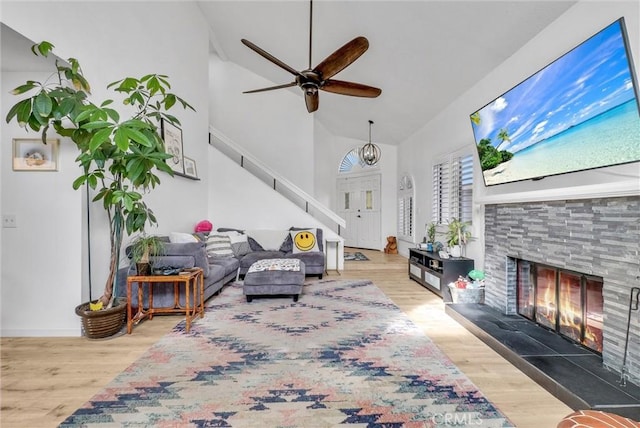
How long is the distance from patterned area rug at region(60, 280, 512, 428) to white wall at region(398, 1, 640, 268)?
57.9 inches

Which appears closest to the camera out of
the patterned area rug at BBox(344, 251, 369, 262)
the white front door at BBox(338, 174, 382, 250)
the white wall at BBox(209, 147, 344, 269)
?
the white wall at BBox(209, 147, 344, 269)

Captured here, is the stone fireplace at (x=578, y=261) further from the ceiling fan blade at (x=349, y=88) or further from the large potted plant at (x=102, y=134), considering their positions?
the large potted plant at (x=102, y=134)

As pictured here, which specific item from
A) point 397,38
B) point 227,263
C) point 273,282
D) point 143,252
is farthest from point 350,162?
point 143,252

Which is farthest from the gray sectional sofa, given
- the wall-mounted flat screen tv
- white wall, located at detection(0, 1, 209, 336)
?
the wall-mounted flat screen tv

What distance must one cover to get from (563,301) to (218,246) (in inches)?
163

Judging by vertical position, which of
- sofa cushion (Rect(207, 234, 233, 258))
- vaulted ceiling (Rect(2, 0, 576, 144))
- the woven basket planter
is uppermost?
vaulted ceiling (Rect(2, 0, 576, 144))

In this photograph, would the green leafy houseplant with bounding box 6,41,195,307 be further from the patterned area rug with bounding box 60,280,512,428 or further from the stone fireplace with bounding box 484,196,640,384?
the stone fireplace with bounding box 484,196,640,384

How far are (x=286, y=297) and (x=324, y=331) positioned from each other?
119 cm

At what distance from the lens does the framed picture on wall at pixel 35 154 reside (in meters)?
2.62

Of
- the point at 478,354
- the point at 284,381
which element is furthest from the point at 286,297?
the point at 478,354

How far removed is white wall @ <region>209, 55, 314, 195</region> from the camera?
279 inches

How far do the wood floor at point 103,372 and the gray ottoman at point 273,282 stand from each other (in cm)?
84

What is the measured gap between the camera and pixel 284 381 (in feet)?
6.27

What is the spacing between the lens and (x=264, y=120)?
7.17 metres
